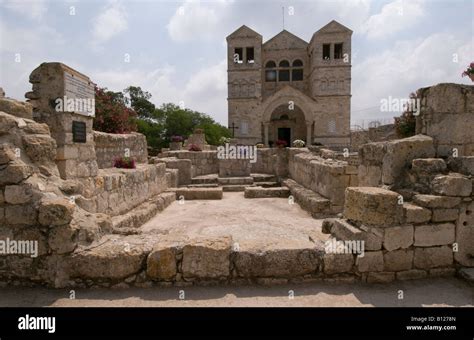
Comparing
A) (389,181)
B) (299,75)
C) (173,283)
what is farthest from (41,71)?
(299,75)

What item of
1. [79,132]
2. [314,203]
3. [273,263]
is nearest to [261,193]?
[314,203]

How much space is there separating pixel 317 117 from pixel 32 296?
115ft

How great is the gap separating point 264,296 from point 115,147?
7.15 m

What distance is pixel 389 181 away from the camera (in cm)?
432

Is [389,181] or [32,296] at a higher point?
[389,181]

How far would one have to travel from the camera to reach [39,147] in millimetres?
3842

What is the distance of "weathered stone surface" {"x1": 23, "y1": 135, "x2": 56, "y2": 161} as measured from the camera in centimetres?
377

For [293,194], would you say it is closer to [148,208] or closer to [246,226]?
[246,226]

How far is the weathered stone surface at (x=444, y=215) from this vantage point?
3.48 meters

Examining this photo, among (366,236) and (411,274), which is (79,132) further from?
(411,274)

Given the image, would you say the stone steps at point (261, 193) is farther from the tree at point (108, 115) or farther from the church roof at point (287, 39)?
the church roof at point (287, 39)

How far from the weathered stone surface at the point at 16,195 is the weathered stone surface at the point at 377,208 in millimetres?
3925

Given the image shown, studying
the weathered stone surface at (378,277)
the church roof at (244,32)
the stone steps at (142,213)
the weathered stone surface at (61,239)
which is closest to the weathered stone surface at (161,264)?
the weathered stone surface at (61,239)

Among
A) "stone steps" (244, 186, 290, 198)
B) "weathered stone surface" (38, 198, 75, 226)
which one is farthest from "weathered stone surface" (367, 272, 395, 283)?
"stone steps" (244, 186, 290, 198)
